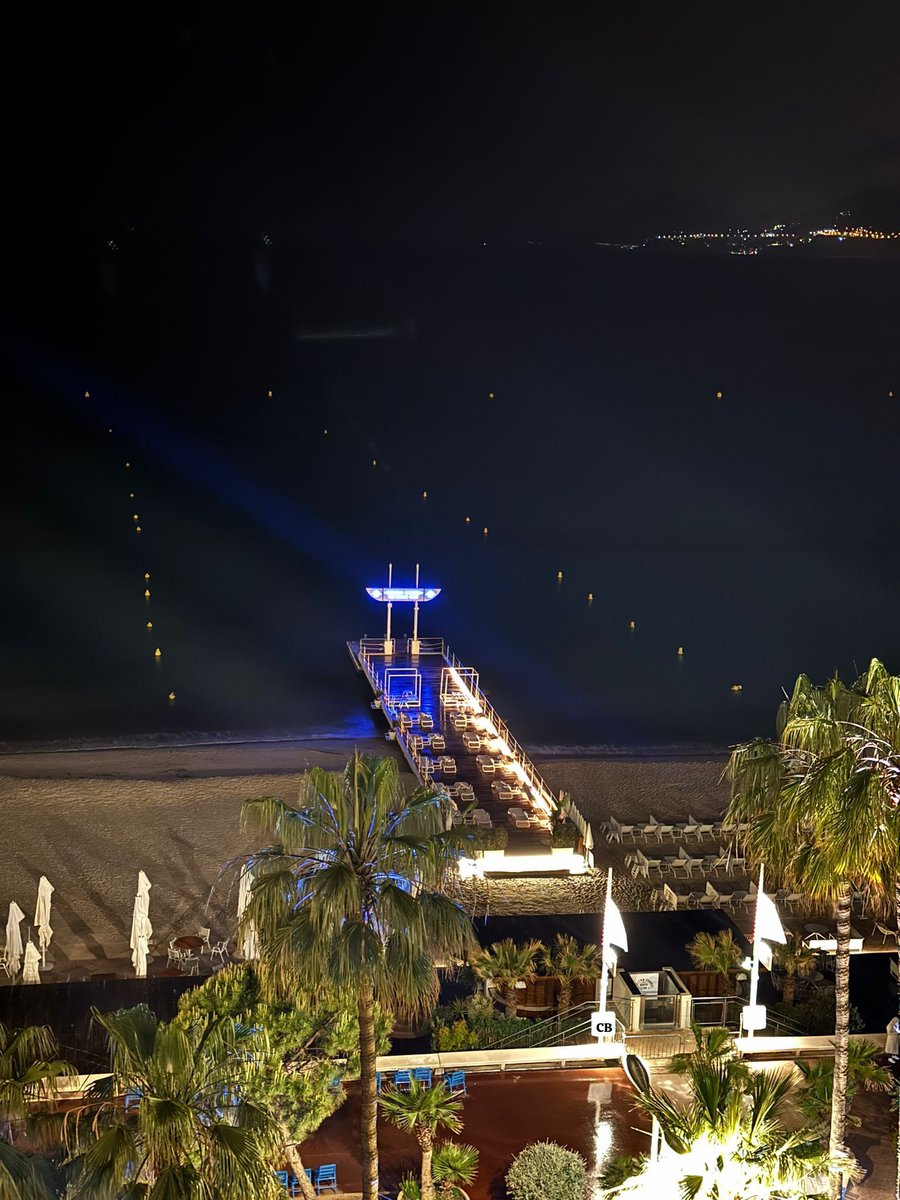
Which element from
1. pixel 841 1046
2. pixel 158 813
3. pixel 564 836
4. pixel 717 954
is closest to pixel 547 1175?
pixel 841 1046

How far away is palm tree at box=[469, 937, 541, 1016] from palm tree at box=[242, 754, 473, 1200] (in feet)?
20.2

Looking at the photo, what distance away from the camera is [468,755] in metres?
31.9

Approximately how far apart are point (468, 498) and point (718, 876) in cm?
4491

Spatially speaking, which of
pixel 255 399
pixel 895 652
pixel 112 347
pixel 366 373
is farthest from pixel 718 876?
pixel 112 347

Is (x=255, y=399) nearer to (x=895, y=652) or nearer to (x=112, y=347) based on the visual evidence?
(x=112, y=347)

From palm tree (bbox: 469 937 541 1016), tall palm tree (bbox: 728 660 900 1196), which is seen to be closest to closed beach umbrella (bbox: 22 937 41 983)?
palm tree (bbox: 469 937 541 1016)

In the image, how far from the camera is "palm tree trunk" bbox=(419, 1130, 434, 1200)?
1435cm

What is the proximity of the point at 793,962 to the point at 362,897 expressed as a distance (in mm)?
9640

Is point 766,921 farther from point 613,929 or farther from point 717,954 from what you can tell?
point 613,929

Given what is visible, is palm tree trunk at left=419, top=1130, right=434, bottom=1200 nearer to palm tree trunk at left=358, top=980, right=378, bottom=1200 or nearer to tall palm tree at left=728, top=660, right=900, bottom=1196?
palm tree trunk at left=358, top=980, right=378, bottom=1200

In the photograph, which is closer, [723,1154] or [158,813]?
[723,1154]

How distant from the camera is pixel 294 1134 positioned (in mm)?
13406

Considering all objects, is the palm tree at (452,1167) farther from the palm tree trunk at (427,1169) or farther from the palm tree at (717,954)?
the palm tree at (717,954)

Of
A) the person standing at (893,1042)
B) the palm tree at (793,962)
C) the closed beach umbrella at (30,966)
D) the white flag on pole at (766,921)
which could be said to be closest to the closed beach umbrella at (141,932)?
the closed beach umbrella at (30,966)
